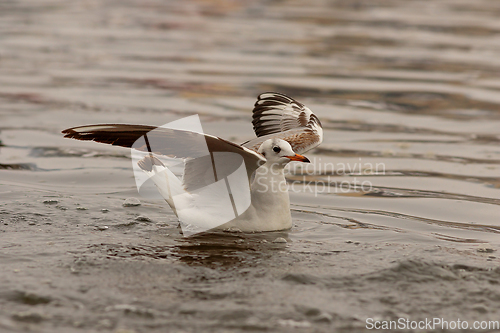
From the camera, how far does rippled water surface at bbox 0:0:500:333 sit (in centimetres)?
516

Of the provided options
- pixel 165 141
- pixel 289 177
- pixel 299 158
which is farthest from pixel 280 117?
pixel 165 141

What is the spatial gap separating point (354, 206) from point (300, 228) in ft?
4.62

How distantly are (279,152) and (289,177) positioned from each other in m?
3.01

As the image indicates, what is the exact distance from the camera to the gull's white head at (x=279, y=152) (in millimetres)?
6934

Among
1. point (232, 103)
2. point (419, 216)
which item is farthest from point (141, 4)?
point (419, 216)

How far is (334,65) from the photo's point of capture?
1830 centimetres

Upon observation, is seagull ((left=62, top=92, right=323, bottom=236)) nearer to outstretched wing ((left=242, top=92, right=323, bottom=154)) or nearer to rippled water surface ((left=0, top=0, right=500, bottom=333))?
rippled water surface ((left=0, top=0, right=500, bottom=333))

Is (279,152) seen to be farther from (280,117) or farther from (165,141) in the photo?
(280,117)

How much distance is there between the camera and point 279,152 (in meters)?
6.98

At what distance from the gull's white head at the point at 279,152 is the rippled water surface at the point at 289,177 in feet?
2.67

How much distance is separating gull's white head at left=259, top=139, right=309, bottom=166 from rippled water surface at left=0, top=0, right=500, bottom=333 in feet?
2.67

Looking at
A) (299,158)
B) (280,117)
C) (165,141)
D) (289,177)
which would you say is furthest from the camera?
(289,177)

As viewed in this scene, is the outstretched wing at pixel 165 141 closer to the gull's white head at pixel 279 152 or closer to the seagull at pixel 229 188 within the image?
the seagull at pixel 229 188

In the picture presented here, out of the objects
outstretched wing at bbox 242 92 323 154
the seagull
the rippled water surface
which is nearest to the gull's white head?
the seagull
